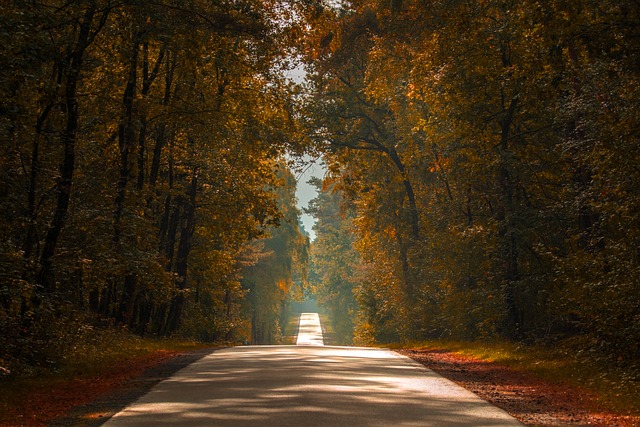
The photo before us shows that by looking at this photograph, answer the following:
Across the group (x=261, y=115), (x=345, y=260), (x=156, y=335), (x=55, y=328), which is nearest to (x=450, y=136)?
(x=261, y=115)

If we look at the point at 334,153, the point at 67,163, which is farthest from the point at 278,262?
the point at 67,163

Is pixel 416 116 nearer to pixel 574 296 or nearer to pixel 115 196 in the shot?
pixel 115 196

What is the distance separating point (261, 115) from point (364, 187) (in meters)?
12.5

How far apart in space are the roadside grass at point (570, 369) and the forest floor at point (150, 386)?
0.85 ft

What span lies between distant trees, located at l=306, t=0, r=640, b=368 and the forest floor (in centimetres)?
194

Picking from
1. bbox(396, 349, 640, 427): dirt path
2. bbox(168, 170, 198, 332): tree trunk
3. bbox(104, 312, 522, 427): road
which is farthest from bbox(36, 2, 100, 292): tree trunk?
bbox(168, 170, 198, 332): tree trunk

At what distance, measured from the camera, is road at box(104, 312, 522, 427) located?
874cm

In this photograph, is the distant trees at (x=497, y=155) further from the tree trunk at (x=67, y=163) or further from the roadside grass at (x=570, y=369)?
the tree trunk at (x=67, y=163)

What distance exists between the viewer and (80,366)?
14789 millimetres

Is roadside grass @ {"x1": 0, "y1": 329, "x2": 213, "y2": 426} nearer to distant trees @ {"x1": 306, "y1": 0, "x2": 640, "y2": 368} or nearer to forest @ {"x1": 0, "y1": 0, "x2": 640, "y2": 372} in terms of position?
forest @ {"x1": 0, "y1": 0, "x2": 640, "y2": 372}

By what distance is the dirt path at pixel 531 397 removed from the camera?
9.45m

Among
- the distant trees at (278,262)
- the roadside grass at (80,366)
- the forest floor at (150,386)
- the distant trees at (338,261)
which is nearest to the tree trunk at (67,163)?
the roadside grass at (80,366)

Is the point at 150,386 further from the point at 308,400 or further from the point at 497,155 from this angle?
the point at 497,155

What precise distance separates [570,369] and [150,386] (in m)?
8.04
